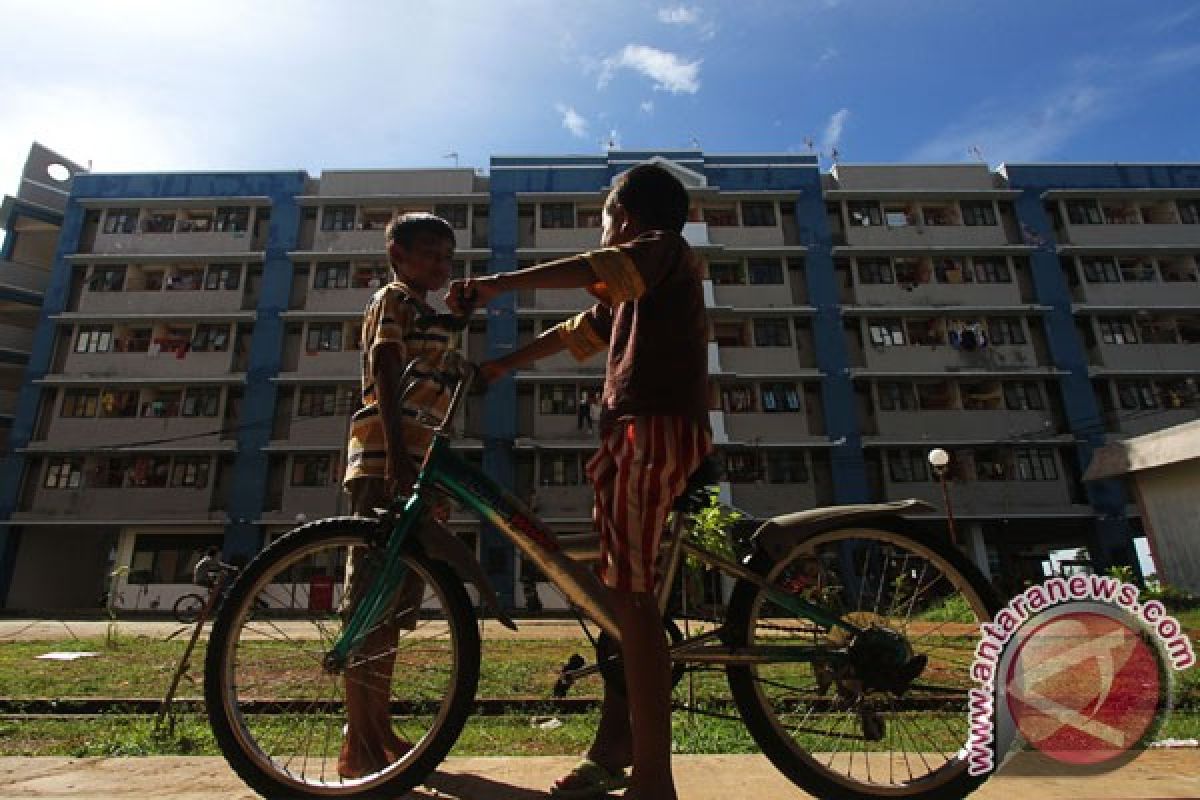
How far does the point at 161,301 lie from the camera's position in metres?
26.9

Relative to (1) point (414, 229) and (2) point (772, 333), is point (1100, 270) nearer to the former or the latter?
(2) point (772, 333)

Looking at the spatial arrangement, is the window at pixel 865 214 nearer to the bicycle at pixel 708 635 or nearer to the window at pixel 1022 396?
the window at pixel 1022 396

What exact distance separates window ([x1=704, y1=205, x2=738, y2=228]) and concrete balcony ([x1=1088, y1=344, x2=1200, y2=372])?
50.5ft

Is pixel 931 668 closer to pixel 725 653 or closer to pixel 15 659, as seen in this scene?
pixel 725 653

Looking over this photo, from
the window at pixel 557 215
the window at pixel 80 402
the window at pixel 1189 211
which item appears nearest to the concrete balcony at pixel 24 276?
the window at pixel 80 402

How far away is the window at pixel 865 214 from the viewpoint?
92.5 feet

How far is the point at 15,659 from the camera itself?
798cm

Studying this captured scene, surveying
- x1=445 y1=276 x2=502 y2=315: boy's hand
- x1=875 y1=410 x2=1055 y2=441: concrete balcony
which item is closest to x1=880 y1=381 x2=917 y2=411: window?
x1=875 y1=410 x2=1055 y2=441: concrete balcony

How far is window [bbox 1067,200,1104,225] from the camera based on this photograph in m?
27.7

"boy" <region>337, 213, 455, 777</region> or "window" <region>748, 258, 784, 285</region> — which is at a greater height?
"window" <region>748, 258, 784, 285</region>

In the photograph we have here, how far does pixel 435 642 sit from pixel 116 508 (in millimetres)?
28334

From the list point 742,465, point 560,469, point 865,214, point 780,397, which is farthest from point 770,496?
point 865,214

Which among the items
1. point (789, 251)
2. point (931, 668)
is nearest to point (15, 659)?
point (931, 668)

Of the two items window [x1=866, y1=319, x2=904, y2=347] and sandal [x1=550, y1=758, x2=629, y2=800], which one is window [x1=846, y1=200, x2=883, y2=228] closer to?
window [x1=866, y1=319, x2=904, y2=347]
